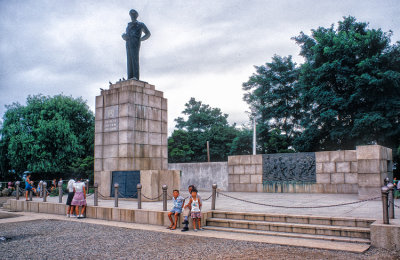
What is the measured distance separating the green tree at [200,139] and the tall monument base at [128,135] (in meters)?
32.3

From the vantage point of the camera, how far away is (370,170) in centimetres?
1318

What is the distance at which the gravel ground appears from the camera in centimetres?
682

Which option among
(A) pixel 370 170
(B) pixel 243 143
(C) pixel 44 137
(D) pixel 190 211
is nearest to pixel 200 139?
(B) pixel 243 143

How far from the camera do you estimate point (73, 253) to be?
24.5ft

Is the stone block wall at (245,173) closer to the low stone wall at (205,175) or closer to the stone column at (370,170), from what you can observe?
the low stone wall at (205,175)

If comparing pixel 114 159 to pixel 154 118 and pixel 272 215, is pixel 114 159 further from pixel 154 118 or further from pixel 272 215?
pixel 272 215

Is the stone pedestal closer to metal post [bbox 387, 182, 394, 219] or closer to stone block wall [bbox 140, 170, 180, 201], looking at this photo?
stone block wall [bbox 140, 170, 180, 201]

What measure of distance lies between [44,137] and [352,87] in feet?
93.2

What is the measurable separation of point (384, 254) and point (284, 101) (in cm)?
3137

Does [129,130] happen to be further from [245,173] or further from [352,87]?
[352,87]

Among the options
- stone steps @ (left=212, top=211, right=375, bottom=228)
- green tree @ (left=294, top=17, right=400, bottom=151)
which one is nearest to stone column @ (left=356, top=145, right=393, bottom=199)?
stone steps @ (left=212, top=211, right=375, bottom=228)

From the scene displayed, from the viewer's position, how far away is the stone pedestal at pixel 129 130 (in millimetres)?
15148

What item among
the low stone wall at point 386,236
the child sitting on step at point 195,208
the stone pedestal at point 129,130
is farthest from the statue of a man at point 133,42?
the low stone wall at point 386,236

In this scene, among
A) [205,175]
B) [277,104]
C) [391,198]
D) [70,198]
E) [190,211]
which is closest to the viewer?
[391,198]
